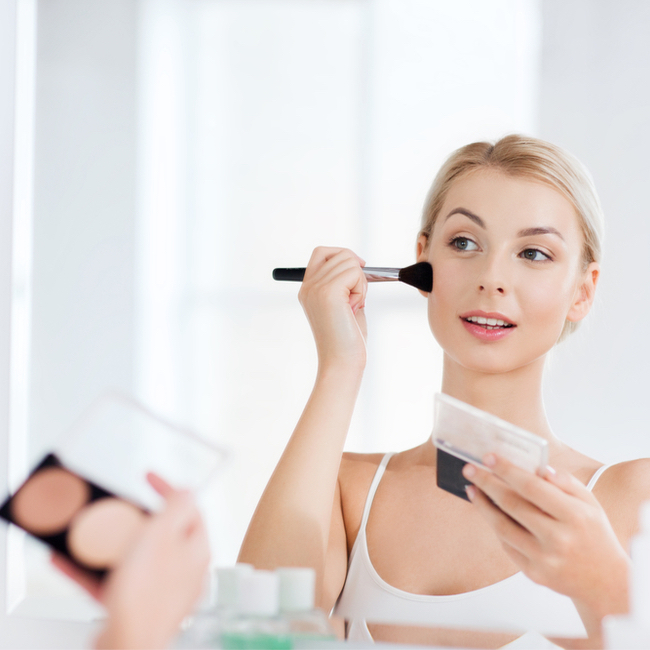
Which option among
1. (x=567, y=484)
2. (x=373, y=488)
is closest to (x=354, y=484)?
(x=373, y=488)

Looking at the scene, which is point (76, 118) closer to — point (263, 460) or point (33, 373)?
point (33, 373)

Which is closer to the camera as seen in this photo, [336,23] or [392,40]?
[392,40]

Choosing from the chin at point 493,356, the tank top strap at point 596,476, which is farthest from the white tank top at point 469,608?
the chin at point 493,356

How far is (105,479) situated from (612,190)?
1.93ft

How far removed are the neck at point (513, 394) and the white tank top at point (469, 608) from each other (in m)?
0.08

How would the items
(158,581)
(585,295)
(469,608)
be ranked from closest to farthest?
(158,581), (469,608), (585,295)

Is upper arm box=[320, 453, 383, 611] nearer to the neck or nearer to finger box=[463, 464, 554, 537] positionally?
the neck

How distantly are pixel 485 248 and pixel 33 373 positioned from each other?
71 cm

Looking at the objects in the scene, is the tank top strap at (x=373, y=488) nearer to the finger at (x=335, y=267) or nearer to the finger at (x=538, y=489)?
the finger at (x=335, y=267)

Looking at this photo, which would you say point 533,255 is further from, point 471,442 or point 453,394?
point 471,442

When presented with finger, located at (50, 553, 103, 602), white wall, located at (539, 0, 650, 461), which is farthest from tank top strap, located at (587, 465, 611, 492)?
finger, located at (50, 553, 103, 602)

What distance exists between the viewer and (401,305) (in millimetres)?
1020

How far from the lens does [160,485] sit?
38 cm

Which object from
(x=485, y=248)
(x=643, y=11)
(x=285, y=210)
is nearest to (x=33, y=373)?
(x=285, y=210)
